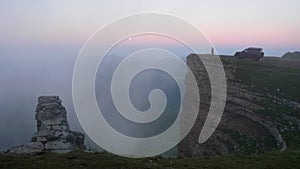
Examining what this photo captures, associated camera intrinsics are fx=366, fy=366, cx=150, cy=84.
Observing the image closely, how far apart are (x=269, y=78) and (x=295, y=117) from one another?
7.64m

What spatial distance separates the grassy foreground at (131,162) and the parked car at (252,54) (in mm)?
27193

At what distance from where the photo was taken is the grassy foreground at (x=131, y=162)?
11.1 meters

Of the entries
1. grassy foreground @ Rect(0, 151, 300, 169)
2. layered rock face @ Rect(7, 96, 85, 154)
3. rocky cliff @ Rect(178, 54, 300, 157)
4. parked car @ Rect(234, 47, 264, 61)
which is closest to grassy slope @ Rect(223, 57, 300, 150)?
rocky cliff @ Rect(178, 54, 300, 157)

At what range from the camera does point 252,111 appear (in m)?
26.4

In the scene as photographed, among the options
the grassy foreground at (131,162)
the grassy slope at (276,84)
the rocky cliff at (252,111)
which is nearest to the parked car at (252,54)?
the rocky cliff at (252,111)

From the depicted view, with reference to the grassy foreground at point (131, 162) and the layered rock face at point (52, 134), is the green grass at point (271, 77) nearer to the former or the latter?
the grassy foreground at point (131, 162)

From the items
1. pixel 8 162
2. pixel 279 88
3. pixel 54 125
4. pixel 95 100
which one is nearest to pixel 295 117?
pixel 279 88

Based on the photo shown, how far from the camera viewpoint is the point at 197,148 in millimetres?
31766

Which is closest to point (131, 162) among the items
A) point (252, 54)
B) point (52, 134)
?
point (52, 134)

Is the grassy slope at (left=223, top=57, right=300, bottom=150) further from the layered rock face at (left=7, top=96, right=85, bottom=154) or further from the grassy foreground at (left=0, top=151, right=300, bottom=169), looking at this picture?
the layered rock face at (left=7, top=96, right=85, bottom=154)

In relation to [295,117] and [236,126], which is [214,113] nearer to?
[236,126]

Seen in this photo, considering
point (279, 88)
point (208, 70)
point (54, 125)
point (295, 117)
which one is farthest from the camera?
point (208, 70)

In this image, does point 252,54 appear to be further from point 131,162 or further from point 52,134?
point 131,162

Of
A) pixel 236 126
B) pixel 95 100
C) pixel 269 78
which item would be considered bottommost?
pixel 236 126
